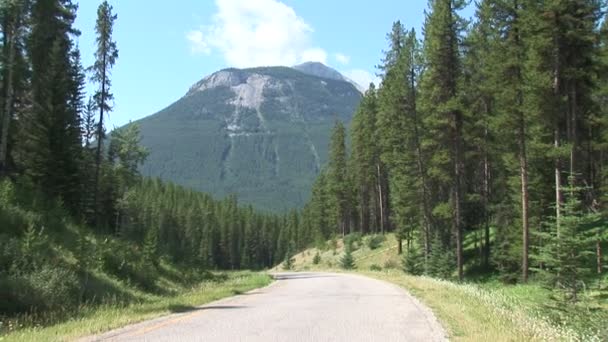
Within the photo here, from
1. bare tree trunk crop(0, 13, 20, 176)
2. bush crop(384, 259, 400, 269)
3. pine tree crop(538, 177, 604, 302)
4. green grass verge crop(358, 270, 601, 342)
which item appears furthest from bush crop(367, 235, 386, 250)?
pine tree crop(538, 177, 604, 302)

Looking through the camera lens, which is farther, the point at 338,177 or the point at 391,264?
the point at 338,177

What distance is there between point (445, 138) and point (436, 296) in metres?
18.2

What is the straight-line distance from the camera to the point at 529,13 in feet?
83.1

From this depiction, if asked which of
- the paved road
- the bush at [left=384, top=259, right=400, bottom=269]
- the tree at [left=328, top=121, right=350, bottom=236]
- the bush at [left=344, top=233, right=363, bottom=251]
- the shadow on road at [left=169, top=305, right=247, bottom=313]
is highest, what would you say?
the tree at [left=328, top=121, right=350, bottom=236]

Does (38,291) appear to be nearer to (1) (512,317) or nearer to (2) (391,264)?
(1) (512,317)

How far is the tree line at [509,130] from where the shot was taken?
25.0 meters

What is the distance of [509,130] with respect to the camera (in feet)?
93.0

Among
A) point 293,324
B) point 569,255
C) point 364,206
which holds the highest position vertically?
point 364,206

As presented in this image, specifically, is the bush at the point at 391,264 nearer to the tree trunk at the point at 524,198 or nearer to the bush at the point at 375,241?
the bush at the point at 375,241

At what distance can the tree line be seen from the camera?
24984mm

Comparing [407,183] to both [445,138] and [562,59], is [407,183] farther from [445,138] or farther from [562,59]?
[562,59]

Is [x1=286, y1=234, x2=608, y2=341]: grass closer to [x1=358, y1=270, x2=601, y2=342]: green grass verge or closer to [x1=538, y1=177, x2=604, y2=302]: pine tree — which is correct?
[x1=358, y1=270, x2=601, y2=342]: green grass verge

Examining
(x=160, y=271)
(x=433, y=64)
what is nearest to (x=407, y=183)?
(x=433, y=64)

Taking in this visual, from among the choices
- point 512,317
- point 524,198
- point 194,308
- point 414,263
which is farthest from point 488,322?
point 414,263
